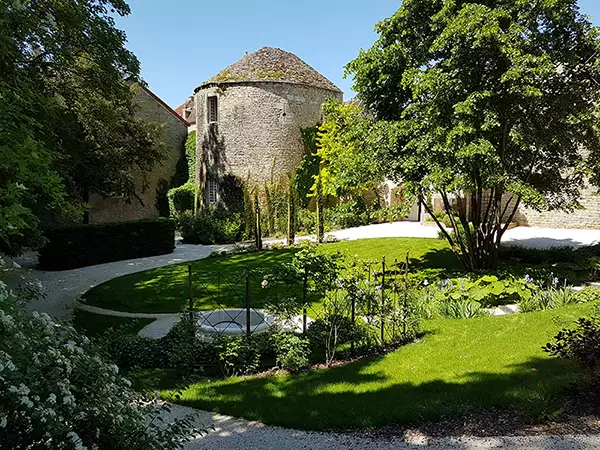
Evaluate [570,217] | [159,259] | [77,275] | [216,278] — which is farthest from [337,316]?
[570,217]

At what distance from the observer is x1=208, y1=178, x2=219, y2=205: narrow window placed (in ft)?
79.6

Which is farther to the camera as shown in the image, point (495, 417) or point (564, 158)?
point (564, 158)

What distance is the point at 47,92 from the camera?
9852 mm

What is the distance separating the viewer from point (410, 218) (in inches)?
1032

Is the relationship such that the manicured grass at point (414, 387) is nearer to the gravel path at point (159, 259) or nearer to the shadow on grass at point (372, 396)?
the shadow on grass at point (372, 396)

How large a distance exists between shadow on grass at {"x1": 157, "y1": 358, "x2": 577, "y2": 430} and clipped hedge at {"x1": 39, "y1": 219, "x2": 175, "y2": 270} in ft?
37.3

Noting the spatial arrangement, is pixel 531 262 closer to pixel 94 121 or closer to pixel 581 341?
pixel 581 341

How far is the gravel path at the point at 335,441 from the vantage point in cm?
343

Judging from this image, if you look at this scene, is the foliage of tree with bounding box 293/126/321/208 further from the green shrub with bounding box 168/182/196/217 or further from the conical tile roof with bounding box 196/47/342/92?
the green shrub with bounding box 168/182/196/217

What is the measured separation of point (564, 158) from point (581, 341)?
25.0 ft

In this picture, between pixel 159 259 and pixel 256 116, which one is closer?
pixel 159 259

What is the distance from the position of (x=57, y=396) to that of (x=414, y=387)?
12.5ft

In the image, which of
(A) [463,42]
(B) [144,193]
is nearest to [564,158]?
(A) [463,42]

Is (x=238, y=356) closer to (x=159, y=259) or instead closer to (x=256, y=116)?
(x=159, y=259)
